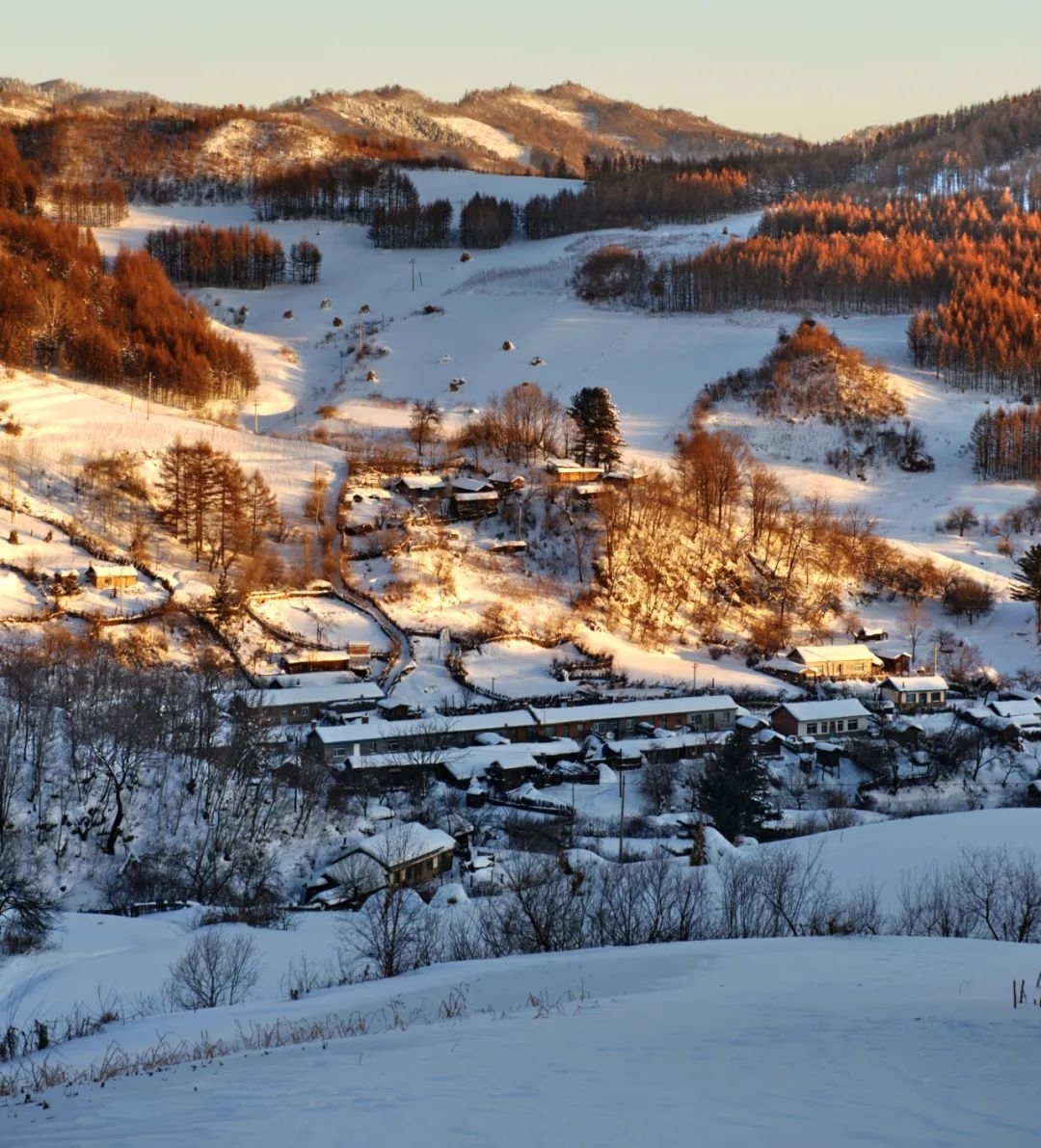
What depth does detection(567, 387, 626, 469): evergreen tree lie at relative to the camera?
4594 cm

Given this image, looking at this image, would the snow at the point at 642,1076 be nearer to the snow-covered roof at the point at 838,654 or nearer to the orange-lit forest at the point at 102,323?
the snow-covered roof at the point at 838,654

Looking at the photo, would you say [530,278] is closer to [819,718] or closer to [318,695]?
[819,718]

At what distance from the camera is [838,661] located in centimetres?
3691

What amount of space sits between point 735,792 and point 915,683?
1294cm

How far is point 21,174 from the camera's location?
78.8 m

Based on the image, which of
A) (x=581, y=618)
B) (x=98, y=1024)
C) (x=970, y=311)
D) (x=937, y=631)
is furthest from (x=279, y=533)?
(x=970, y=311)

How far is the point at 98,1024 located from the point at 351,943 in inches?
167

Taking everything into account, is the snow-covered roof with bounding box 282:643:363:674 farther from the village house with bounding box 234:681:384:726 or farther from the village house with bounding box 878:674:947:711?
the village house with bounding box 878:674:947:711

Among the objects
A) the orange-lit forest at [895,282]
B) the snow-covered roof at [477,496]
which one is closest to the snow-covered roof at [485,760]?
the snow-covered roof at [477,496]

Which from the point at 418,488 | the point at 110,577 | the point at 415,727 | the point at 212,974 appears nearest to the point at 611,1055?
the point at 212,974

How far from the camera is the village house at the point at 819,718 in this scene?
3209cm

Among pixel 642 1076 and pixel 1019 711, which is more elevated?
pixel 642 1076

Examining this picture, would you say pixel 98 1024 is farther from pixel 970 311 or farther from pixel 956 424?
pixel 970 311

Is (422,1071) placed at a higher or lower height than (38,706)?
higher
